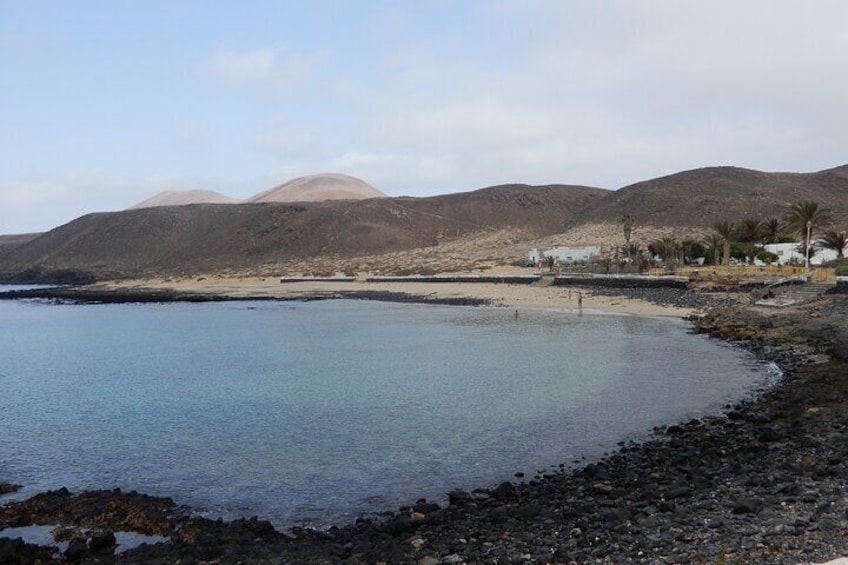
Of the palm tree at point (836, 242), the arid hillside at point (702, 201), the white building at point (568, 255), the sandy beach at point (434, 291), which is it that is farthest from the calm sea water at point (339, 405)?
the arid hillside at point (702, 201)

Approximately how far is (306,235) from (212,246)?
62.2 feet

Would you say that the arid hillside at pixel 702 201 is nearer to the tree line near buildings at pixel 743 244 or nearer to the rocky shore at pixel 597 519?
the tree line near buildings at pixel 743 244

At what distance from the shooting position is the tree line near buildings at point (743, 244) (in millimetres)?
50925

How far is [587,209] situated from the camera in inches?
4980

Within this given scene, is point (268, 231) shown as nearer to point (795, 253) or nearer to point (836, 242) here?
point (795, 253)

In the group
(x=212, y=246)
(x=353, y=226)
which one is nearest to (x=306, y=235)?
(x=353, y=226)

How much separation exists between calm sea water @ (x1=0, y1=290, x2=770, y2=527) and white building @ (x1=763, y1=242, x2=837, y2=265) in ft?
79.9

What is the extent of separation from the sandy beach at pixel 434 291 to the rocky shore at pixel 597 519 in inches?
1049

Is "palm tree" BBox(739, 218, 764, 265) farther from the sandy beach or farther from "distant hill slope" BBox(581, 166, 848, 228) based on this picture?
"distant hill slope" BBox(581, 166, 848, 228)

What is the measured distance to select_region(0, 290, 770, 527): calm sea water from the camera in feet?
42.7

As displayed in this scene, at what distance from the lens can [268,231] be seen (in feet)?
423

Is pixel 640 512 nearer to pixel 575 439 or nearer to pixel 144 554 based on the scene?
pixel 575 439

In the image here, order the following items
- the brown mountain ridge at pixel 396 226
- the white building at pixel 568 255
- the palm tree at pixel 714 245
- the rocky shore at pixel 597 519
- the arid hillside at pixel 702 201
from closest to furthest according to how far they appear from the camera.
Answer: the rocky shore at pixel 597 519 → the palm tree at pixel 714 245 → the white building at pixel 568 255 → the arid hillside at pixel 702 201 → the brown mountain ridge at pixel 396 226

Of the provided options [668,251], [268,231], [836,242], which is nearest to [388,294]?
[668,251]
